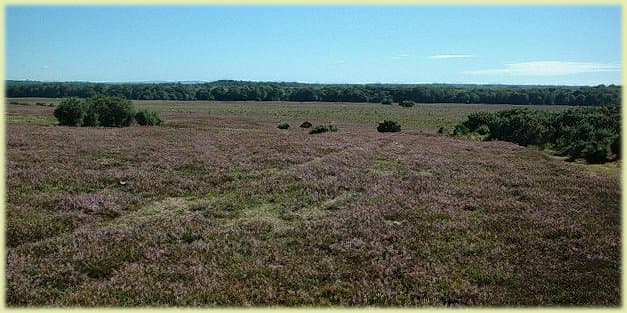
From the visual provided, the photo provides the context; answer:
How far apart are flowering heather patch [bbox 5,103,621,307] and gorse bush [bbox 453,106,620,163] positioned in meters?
13.1

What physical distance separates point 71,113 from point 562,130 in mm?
54194

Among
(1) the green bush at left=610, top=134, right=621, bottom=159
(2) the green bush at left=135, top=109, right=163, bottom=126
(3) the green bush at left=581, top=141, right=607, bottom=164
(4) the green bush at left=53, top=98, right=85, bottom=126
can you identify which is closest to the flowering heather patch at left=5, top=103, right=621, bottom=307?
(3) the green bush at left=581, top=141, right=607, bottom=164

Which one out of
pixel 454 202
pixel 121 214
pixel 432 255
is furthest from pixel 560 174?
pixel 121 214

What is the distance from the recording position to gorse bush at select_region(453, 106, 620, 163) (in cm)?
3591

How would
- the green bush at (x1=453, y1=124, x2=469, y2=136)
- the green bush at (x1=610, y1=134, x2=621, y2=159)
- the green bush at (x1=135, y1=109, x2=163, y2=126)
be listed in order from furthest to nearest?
the green bush at (x1=135, y1=109, x2=163, y2=126) → the green bush at (x1=453, y1=124, x2=469, y2=136) → the green bush at (x1=610, y1=134, x2=621, y2=159)

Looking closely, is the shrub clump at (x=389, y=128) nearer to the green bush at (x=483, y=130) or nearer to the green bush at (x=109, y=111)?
the green bush at (x=483, y=130)

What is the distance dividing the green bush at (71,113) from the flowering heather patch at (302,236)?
36509 millimetres

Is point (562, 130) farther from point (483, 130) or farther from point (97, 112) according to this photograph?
point (97, 112)

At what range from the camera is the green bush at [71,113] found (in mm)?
58312

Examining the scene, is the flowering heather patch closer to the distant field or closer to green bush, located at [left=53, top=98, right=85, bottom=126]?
green bush, located at [left=53, top=98, right=85, bottom=126]

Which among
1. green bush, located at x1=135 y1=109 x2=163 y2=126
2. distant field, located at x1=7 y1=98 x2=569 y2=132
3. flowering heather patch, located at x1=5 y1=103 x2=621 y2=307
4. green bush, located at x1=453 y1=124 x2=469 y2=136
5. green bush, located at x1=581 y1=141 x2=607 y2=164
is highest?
distant field, located at x1=7 y1=98 x2=569 y2=132

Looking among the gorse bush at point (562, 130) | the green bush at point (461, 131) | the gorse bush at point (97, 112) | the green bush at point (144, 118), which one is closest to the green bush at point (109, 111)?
the gorse bush at point (97, 112)

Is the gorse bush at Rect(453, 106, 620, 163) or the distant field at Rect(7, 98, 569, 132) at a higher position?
the distant field at Rect(7, 98, 569, 132)

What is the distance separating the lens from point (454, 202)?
17469 mm
